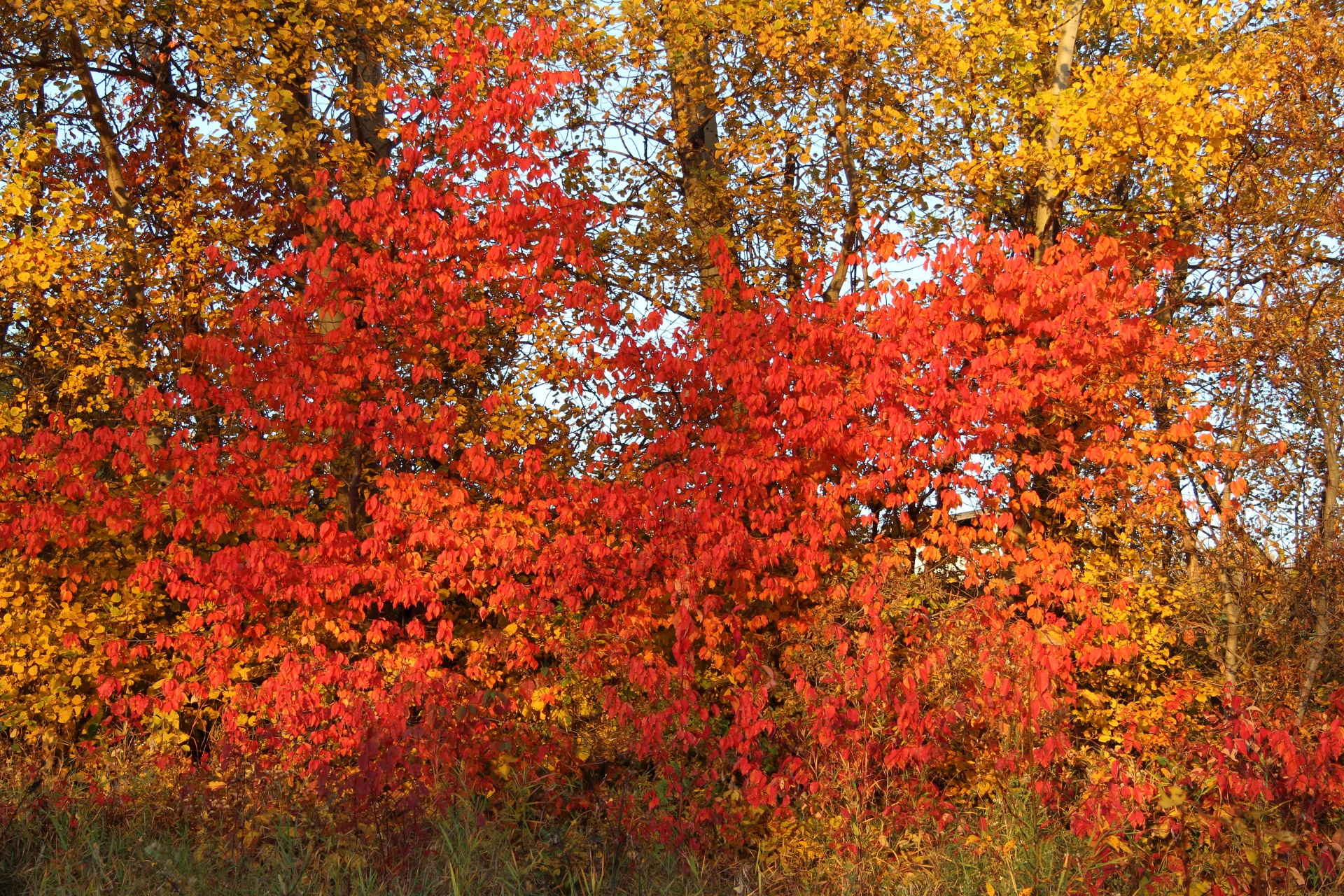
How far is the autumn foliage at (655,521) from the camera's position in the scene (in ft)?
25.3

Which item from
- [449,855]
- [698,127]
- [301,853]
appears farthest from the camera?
[698,127]

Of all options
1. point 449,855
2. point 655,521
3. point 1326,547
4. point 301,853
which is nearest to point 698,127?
point 655,521

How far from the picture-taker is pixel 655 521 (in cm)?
848

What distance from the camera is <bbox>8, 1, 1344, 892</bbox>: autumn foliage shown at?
7.72m

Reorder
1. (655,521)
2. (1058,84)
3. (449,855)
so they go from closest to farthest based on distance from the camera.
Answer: (449,855), (655,521), (1058,84)

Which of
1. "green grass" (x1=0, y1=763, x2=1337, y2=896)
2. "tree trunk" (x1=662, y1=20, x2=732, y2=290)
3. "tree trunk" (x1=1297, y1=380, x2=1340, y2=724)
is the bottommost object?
"green grass" (x1=0, y1=763, x2=1337, y2=896)

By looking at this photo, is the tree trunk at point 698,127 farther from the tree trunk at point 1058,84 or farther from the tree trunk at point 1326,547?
the tree trunk at point 1326,547

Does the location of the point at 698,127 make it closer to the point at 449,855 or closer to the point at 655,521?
the point at 655,521

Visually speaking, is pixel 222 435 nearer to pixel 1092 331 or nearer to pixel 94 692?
pixel 94 692

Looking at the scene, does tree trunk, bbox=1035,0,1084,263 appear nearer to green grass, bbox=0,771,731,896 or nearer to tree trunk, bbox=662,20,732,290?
tree trunk, bbox=662,20,732,290

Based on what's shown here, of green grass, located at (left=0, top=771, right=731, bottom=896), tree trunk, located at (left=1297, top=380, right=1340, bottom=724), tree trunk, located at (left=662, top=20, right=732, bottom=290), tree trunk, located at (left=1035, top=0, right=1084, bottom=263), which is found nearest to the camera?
green grass, located at (left=0, top=771, right=731, bottom=896)

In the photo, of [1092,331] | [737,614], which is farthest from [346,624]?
[1092,331]

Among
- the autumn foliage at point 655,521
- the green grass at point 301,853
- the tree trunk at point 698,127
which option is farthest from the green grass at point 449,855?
the tree trunk at point 698,127

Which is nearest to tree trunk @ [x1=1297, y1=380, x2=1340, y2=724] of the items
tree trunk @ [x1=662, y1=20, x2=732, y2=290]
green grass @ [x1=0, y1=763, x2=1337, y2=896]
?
green grass @ [x1=0, y1=763, x2=1337, y2=896]
